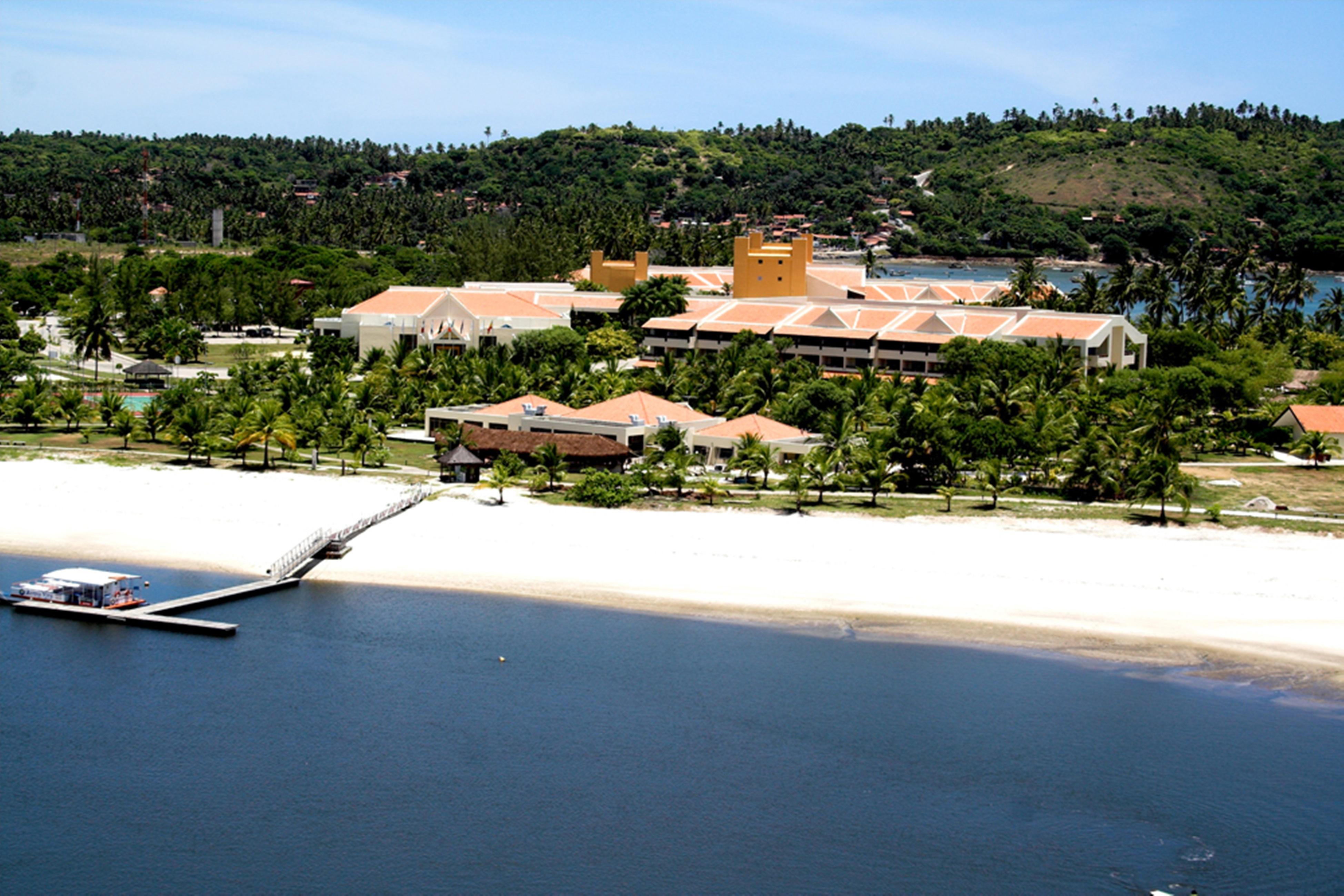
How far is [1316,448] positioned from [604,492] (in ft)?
109

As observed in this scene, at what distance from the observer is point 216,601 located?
4291cm

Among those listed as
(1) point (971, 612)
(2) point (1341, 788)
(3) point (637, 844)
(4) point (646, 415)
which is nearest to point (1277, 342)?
(4) point (646, 415)

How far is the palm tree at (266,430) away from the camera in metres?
57.3

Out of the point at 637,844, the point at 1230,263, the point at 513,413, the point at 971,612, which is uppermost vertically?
the point at 1230,263

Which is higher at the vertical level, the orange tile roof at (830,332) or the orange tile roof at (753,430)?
the orange tile roof at (830,332)

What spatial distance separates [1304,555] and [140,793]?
36.6 metres

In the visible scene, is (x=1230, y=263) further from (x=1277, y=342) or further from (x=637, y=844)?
(x=637, y=844)

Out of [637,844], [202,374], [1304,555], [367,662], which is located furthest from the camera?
[202,374]

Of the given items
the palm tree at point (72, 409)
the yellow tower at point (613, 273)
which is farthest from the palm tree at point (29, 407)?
the yellow tower at point (613, 273)

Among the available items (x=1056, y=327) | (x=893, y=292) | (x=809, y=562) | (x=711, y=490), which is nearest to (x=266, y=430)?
(x=711, y=490)

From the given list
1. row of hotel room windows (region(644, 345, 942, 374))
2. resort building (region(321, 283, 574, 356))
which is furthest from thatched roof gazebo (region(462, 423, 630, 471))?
resort building (region(321, 283, 574, 356))

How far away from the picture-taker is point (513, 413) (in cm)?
6419

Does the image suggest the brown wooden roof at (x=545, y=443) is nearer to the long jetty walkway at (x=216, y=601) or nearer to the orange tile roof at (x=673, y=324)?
the long jetty walkway at (x=216, y=601)

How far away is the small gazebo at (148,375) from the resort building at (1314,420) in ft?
210
